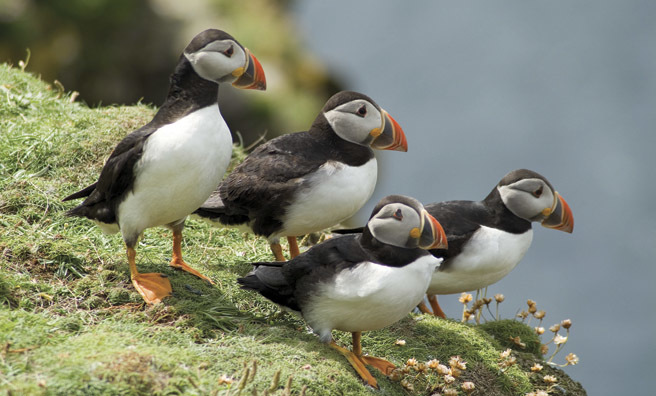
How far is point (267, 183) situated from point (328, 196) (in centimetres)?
42

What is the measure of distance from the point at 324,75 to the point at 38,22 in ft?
16.4

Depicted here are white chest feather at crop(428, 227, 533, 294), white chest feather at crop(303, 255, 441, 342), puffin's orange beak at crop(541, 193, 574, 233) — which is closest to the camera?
white chest feather at crop(303, 255, 441, 342)

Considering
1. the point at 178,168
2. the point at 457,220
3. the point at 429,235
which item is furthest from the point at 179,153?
the point at 457,220

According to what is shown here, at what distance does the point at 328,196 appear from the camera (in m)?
4.82

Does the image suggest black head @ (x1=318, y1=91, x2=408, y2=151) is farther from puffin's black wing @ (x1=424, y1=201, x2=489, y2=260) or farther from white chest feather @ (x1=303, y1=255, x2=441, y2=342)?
white chest feather @ (x1=303, y1=255, x2=441, y2=342)

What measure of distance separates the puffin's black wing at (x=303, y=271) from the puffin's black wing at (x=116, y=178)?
35.4 inches

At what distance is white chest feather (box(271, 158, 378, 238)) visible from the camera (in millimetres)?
4816

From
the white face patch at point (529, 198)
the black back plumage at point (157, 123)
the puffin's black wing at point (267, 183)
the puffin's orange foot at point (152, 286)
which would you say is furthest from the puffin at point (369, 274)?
the white face patch at point (529, 198)

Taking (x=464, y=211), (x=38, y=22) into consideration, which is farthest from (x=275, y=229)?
(x=38, y=22)

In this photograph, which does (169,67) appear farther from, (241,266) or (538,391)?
(538,391)

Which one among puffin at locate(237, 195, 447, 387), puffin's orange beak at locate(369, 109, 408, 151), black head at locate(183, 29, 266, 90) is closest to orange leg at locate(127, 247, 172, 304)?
puffin at locate(237, 195, 447, 387)

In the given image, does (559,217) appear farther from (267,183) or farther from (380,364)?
(267,183)

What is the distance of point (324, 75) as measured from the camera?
1403cm

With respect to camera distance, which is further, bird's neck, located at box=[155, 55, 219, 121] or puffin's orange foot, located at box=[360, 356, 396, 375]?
bird's neck, located at box=[155, 55, 219, 121]
